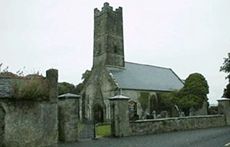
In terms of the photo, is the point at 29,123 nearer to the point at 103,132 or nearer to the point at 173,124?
the point at 103,132

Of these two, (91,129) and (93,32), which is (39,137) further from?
(93,32)

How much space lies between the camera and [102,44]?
41312mm

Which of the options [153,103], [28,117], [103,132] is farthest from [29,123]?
[153,103]

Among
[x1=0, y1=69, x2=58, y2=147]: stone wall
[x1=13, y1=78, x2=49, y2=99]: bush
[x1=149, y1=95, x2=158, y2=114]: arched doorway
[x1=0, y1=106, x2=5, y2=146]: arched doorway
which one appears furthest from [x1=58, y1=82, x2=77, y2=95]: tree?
[x1=0, y1=106, x2=5, y2=146]: arched doorway

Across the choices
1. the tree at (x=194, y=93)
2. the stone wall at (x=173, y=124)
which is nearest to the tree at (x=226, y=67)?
the tree at (x=194, y=93)

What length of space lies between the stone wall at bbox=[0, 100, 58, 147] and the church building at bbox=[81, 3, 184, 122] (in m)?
21.7

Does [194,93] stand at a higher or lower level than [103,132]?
higher

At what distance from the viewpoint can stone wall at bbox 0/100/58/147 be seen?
1234 centimetres

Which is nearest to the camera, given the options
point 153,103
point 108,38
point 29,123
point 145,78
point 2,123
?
point 2,123

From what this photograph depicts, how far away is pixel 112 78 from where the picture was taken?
36.8 m

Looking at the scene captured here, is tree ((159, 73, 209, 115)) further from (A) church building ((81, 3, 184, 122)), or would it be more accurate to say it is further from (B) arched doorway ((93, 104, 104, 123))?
(B) arched doorway ((93, 104, 104, 123))

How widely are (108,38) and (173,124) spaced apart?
2174 cm

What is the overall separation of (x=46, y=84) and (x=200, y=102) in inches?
1014

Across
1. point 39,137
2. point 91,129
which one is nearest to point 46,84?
point 39,137
